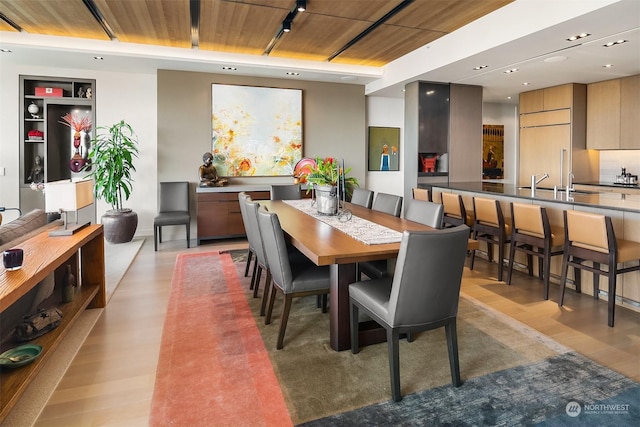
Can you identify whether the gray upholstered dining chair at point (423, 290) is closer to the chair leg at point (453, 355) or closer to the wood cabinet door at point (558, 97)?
the chair leg at point (453, 355)

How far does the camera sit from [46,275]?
7.02 feet

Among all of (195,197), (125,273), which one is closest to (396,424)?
(125,273)

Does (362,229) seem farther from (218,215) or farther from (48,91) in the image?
(48,91)

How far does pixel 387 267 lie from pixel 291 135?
429 cm

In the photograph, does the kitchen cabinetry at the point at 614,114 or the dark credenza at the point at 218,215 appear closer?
the kitchen cabinetry at the point at 614,114

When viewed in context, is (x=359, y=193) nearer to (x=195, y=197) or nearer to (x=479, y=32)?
(x=479, y=32)

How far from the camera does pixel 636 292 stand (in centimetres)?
329

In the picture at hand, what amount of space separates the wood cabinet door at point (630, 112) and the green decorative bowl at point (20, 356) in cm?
738

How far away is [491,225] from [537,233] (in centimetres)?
62

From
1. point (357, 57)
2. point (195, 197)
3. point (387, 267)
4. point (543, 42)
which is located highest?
point (357, 57)

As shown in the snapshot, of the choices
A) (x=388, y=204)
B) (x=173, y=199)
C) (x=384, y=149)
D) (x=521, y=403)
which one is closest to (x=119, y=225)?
(x=173, y=199)

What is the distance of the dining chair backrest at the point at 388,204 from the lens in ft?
12.1

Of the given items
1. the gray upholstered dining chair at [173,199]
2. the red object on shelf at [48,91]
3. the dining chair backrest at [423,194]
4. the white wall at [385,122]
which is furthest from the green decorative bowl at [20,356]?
the white wall at [385,122]

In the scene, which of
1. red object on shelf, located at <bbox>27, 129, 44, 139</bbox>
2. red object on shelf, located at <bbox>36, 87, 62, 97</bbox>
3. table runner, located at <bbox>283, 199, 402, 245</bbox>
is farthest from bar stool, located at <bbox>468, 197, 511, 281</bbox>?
red object on shelf, located at <bbox>27, 129, 44, 139</bbox>
